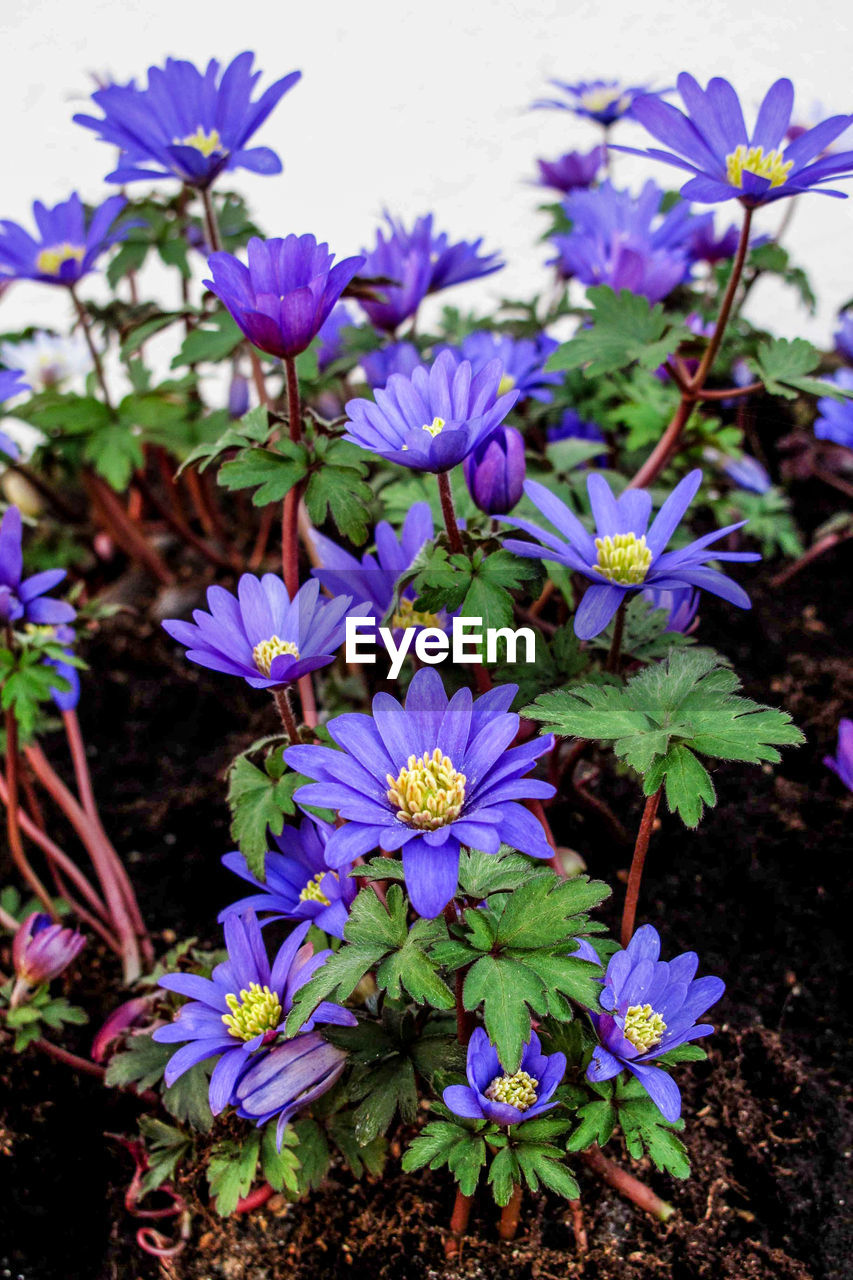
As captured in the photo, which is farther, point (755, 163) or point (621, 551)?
point (755, 163)

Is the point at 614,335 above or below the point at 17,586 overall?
above

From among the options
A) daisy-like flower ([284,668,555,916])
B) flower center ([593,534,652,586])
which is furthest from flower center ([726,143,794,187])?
daisy-like flower ([284,668,555,916])

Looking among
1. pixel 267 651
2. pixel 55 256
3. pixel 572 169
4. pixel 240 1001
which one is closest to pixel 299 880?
pixel 240 1001

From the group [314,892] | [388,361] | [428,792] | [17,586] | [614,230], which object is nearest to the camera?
[428,792]

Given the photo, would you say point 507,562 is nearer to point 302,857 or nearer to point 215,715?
point 302,857

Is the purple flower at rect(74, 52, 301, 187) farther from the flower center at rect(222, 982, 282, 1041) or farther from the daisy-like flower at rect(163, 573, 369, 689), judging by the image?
the flower center at rect(222, 982, 282, 1041)

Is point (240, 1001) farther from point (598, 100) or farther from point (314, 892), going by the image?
point (598, 100)
